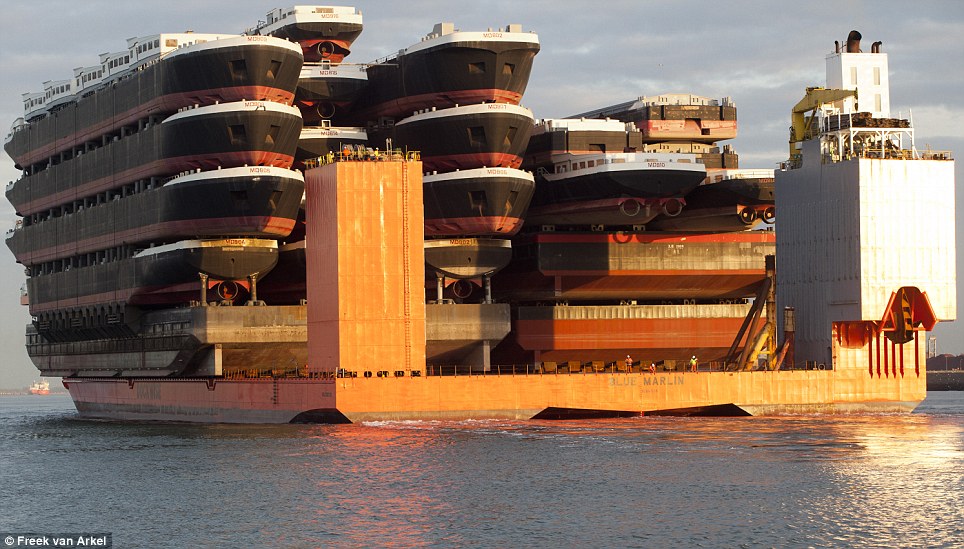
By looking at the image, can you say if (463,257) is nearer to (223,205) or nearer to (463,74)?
(463,74)

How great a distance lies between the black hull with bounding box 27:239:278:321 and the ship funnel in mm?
43378

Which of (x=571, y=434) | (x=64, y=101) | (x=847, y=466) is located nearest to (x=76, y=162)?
(x=64, y=101)

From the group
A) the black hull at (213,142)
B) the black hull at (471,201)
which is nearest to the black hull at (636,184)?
the black hull at (471,201)

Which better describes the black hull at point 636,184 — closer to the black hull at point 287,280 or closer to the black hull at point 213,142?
the black hull at point 287,280

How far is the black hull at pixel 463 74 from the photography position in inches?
4449

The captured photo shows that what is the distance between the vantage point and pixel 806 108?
108m

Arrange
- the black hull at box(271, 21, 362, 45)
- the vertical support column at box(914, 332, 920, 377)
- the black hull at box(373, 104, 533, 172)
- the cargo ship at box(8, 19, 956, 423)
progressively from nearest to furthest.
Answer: the cargo ship at box(8, 19, 956, 423)
the vertical support column at box(914, 332, 920, 377)
the black hull at box(373, 104, 533, 172)
the black hull at box(271, 21, 362, 45)

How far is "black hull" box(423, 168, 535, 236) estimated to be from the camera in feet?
372

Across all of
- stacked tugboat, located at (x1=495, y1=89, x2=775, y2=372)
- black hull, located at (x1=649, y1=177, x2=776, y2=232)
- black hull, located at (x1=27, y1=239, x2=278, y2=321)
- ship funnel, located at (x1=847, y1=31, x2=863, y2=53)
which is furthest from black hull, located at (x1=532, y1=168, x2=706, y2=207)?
black hull, located at (x1=27, y1=239, x2=278, y2=321)

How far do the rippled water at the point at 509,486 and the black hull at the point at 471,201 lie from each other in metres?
21.0

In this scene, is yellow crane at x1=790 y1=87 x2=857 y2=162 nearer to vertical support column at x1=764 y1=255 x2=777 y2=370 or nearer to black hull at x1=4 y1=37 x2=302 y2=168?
vertical support column at x1=764 y1=255 x2=777 y2=370

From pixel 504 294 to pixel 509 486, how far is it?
58.3m

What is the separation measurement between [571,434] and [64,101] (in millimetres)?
71916

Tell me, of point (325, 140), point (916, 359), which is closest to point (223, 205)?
point (325, 140)
